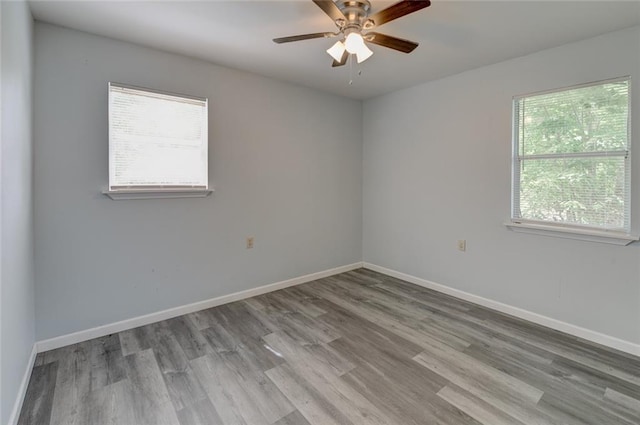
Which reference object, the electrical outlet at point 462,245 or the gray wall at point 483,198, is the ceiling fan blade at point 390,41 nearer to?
the gray wall at point 483,198

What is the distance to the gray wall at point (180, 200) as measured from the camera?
220 centimetres

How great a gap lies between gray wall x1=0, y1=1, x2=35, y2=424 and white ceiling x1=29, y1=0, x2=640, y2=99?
531 mm

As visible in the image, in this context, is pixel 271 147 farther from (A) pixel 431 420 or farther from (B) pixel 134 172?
(A) pixel 431 420

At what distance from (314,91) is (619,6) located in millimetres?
2663

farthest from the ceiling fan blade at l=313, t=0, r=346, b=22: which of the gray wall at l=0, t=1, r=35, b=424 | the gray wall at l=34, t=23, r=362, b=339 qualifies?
the gray wall at l=34, t=23, r=362, b=339

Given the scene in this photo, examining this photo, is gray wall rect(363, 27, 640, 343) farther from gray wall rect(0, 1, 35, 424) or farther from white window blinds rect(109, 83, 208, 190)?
gray wall rect(0, 1, 35, 424)

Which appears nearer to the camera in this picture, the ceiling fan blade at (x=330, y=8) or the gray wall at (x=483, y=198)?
the ceiling fan blade at (x=330, y=8)

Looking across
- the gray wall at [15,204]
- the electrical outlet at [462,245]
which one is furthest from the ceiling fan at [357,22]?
the electrical outlet at [462,245]

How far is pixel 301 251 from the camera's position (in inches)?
145

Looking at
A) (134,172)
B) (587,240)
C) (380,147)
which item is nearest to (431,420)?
(587,240)

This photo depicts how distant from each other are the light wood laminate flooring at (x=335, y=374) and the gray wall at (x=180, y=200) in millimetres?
420

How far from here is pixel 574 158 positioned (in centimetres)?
245

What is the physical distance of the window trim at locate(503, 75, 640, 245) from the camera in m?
2.21

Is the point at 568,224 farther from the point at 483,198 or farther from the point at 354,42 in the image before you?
the point at 354,42
